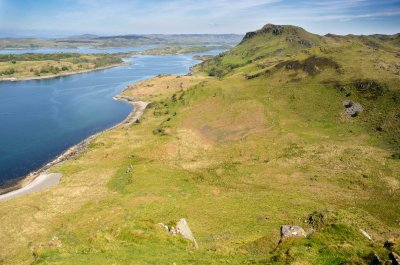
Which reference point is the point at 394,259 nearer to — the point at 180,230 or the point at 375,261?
the point at 375,261

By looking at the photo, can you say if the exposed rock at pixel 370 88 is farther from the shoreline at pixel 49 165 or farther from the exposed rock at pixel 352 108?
the shoreline at pixel 49 165

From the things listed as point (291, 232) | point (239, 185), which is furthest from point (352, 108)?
point (291, 232)

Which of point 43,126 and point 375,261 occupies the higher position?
point 375,261

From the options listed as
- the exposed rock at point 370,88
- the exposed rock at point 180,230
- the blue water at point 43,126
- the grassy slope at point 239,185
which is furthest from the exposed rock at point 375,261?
the blue water at point 43,126

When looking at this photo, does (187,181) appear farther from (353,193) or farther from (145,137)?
(145,137)

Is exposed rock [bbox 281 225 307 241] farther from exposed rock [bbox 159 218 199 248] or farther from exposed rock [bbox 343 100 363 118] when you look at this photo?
exposed rock [bbox 343 100 363 118]
